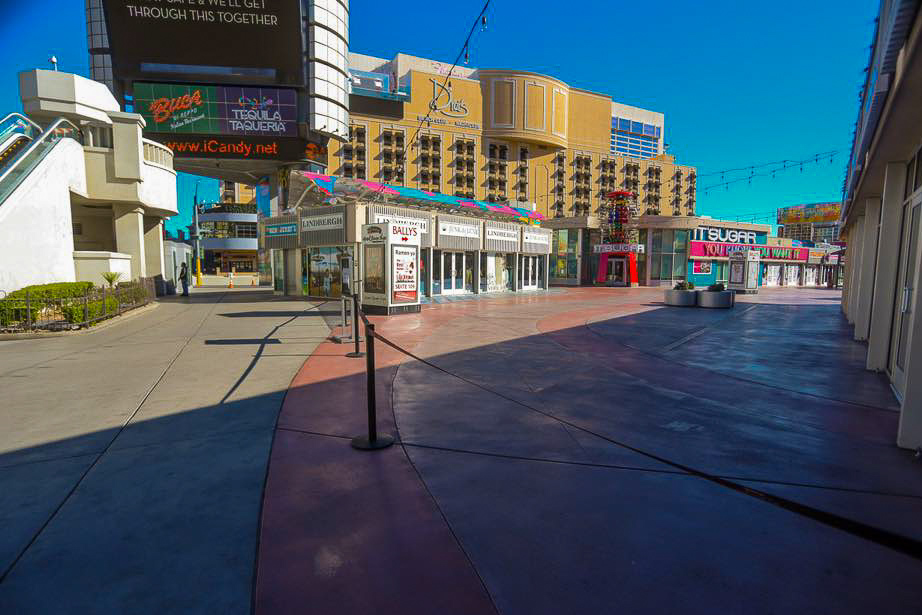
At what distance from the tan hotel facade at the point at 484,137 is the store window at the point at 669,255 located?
1959cm

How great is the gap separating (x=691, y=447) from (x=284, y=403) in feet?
15.6

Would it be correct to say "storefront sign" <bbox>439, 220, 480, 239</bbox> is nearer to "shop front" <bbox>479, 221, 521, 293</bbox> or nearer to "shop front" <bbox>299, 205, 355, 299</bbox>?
"shop front" <bbox>479, 221, 521, 293</bbox>

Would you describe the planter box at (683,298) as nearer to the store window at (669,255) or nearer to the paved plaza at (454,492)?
the paved plaza at (454,492)

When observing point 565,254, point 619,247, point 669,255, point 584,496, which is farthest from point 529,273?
point 584,496

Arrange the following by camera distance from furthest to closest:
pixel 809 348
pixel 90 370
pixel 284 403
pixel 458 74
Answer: pixel 458 74, pixel 809 348, pixel 90 370, pixel 284 403

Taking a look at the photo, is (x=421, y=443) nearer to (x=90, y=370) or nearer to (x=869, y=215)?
(x=90, y=370)

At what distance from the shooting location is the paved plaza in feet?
7.91

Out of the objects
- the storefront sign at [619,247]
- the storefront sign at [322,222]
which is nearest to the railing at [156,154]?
the storefront sign at [322,222]

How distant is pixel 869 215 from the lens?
11406 mm

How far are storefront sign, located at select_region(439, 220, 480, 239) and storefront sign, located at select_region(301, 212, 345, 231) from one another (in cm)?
502

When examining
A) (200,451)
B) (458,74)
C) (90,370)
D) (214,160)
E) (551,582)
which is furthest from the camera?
(458,74)

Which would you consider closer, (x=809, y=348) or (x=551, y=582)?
(x=551, y=582)

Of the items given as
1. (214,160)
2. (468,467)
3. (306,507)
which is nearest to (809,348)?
(468,467)

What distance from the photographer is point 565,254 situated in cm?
4272
